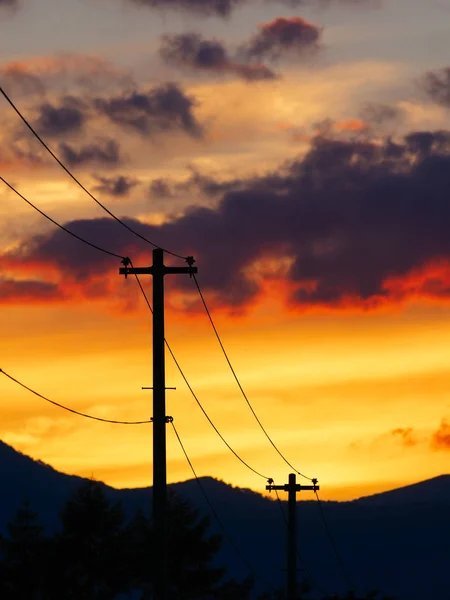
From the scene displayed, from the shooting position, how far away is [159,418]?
3784 cm

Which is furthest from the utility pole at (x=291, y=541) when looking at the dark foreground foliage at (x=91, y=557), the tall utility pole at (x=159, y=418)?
the tall utility pole at (x=159, y=418)

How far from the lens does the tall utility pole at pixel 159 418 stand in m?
36.8

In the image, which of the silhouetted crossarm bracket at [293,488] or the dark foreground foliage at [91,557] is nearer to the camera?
the silhouetted crossarm bracket at [293,488]

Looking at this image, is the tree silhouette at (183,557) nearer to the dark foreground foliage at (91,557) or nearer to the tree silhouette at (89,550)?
the dark foreground foliage at (91,557)

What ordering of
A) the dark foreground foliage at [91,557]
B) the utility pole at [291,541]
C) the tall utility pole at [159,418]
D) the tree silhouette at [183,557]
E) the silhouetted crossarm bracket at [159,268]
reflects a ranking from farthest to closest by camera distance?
1. the tree silhouette at [183,557]
2. the dark foreground foliage at [91,557]
3. the utility pole at [291,541]
4. the silhouetted crossarm bracket at [159,268]
5. the tall utility pole at [159,418]

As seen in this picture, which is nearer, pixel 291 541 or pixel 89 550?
pixel 291 541

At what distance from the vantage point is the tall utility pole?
36.8 meters

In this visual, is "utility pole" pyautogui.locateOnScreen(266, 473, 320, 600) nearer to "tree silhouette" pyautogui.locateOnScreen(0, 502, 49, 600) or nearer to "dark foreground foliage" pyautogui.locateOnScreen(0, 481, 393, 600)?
"dark foreground foliage" pyautogui.locateOnScreen(0, 481, 393, 600)

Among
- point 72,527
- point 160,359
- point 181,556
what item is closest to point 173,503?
point 181,556

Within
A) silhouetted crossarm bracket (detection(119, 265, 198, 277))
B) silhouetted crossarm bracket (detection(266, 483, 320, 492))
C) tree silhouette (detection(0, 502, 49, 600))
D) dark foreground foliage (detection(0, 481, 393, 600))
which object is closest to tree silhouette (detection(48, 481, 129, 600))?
dark foreground foliage (detection(0, 481, 393, 600))

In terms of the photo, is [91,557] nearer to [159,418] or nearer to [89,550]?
[89,550]

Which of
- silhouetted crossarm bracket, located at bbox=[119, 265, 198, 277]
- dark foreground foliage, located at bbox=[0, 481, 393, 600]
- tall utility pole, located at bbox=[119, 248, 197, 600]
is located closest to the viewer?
tall utility pole, located at bbox=[119, 248, 197, 600]

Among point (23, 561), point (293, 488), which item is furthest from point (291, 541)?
point (23, 561)

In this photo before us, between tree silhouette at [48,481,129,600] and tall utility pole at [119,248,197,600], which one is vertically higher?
tree silhouette at [48,481,129,600]
